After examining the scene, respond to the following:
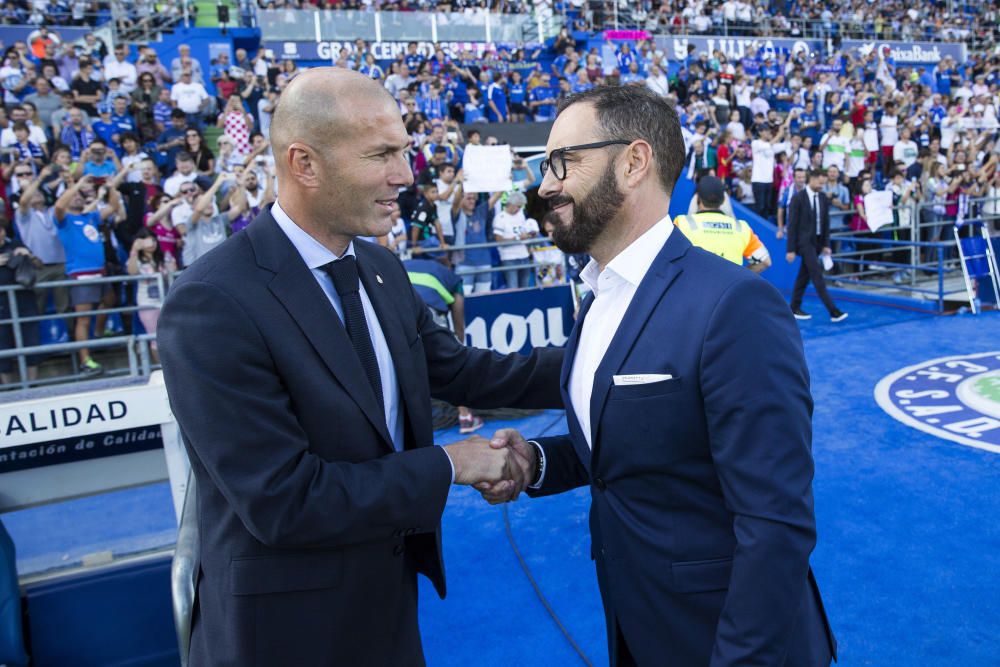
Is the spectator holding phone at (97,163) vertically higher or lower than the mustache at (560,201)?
higher

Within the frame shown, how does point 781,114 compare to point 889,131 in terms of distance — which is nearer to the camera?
point 889,131

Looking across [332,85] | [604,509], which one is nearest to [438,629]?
[604,509]

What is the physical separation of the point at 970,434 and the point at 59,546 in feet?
21.7

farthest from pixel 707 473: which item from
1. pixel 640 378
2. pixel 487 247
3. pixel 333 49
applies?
pixel 333 49

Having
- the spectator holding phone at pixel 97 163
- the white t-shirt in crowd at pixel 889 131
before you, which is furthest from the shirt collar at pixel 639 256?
the white t-shirt in crowd at pixel 889 131

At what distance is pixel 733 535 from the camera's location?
1744 mm

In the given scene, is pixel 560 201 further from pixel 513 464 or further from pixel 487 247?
pixel 487 247

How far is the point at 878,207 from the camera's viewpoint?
12.8 m

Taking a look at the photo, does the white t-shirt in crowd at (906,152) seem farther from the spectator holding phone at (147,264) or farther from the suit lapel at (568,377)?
the suit lapel at (568,377)

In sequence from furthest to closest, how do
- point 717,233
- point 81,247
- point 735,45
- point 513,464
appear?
point 735,45, point 81,247, point 717,233, point 513,464

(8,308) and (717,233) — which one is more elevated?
(717,233)

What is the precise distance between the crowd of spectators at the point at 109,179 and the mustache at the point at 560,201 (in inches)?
250

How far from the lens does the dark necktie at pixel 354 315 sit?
6.37ft

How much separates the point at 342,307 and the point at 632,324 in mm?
741
